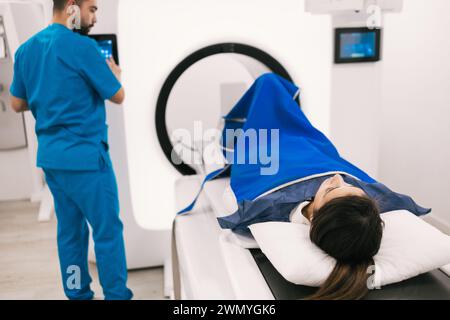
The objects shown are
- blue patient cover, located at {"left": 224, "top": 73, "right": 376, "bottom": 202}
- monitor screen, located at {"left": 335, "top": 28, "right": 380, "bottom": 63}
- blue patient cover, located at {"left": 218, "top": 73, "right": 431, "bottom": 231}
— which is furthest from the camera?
monitor screen, located at {"left": 335, "top": 28, "right": 380, "bottom": 63}

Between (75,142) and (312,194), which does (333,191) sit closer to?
(312,194)

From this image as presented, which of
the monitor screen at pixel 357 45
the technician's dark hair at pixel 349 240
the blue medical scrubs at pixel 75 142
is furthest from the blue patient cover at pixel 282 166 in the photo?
the blue medical scrubs at pixel 75 142

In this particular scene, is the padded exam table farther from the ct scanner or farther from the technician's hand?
the technician's hand

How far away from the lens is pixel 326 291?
2.48 ft

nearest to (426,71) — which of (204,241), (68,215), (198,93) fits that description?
(198,93)

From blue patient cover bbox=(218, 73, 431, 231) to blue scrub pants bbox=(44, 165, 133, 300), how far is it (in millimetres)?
458

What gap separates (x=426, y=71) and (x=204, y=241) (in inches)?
54.3

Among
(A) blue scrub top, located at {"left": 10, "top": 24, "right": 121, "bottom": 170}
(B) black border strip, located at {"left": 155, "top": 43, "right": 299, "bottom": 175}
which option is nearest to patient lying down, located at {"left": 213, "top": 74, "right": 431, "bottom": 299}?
(B) black border strip, located at {"left": 155, "top": 43, "right": 299, "bottom": 175}

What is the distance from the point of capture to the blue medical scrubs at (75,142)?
1321mm

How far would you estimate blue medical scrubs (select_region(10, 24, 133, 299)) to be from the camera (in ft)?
4.33

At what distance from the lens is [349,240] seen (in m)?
0.78

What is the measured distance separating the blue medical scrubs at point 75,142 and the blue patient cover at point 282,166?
0.46m

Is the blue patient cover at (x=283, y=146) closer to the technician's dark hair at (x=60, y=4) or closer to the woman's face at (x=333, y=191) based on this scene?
the woman's face at (x=333, y=191)
